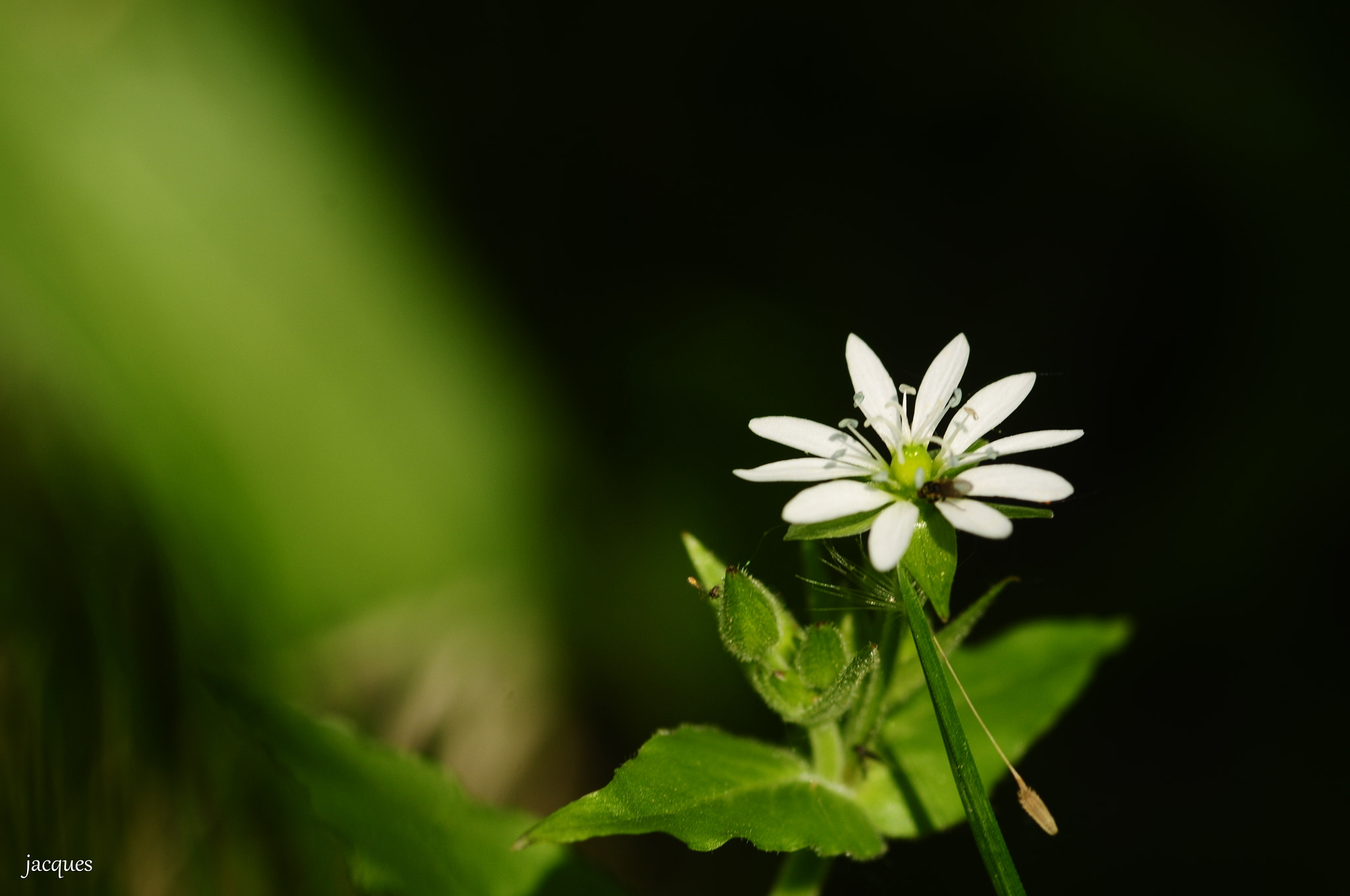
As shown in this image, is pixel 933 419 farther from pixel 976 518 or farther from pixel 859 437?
pixel 976 518

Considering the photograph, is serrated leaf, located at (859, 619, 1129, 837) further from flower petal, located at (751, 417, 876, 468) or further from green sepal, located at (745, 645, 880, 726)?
flower petal, located at (751, 417, 876, 468)

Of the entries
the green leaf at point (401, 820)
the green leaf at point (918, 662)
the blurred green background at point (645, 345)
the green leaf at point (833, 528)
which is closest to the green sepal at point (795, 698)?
the green leaf at point (918, 662)

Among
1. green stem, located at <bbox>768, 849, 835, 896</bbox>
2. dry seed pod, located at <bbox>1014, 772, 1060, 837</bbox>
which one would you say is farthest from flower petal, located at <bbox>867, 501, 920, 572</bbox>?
green stem, located at <bbox>768, 849, 835, 896</bbox>

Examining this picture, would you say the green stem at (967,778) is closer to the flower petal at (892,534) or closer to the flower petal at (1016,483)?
the flower petal at (892,534)

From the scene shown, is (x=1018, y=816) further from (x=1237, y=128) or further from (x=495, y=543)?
(x=1237, y=128)

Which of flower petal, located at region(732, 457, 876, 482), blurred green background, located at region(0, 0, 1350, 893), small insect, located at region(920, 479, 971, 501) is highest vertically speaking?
blurred green background, located at region(0, 0, 1350, 893)

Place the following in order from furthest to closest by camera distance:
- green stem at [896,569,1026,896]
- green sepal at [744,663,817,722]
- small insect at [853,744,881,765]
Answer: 1. small insect at [853,744,881,765]
2. green sepal at [744,663,817,722]
3. green stem at [896,569,1026,896]

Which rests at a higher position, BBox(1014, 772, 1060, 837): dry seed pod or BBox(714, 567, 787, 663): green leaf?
BBox(714, 567, 787, 663): green leaf

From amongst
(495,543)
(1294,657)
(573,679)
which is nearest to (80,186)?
(495,543)
